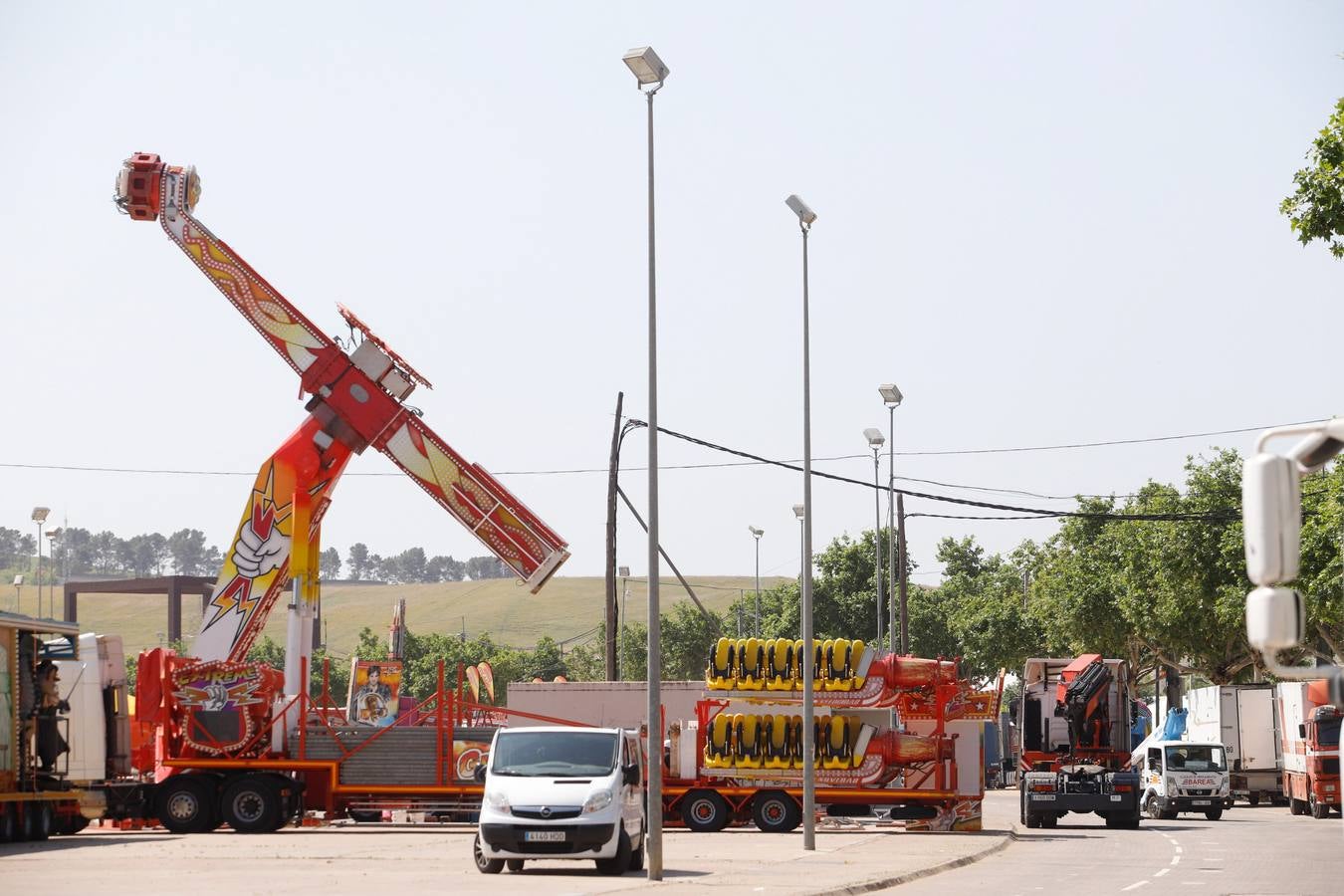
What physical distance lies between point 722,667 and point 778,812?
2.87 meters

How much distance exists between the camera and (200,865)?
23.2 m

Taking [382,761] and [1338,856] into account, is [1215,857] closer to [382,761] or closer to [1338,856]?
[1338,856]

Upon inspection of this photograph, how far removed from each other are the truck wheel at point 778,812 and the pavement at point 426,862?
34 centimetres

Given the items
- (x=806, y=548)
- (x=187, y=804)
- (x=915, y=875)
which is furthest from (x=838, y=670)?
(x=187, y=804)

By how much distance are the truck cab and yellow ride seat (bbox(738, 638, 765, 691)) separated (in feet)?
43.2

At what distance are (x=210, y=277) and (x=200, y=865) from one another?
16.9 metres

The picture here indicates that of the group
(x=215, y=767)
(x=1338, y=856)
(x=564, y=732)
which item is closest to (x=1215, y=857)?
(x=1338, y=856)

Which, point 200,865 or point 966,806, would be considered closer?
point 200,865

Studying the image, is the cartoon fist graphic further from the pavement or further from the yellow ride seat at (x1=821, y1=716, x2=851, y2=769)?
the yellow ride seat at (x1=821, y1=716, x2=851, y2=769)

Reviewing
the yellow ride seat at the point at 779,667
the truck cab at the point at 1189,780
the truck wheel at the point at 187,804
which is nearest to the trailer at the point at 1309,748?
the truck cab at the point at 1189,780

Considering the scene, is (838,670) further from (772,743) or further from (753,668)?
(772,743)

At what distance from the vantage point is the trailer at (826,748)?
33.2 meters

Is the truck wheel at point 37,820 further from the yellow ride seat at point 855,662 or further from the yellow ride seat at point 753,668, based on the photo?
the yellow ride seat at point 855,662

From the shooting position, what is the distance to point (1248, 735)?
4831cm
